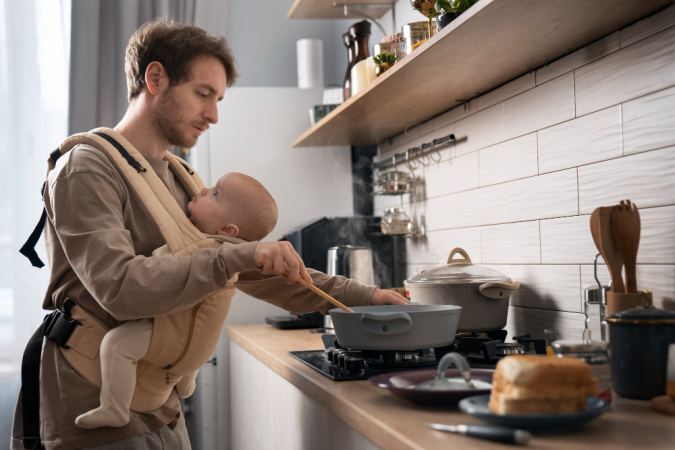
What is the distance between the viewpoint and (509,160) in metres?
1.72

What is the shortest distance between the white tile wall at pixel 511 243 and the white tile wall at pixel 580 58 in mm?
384

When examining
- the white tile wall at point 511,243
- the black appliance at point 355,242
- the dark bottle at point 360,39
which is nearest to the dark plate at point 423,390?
the white tile wall at point 511,243

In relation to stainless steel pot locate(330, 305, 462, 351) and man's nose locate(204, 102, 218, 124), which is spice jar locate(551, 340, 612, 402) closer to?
stainless steel pot locate(330, 305, 462, 351)

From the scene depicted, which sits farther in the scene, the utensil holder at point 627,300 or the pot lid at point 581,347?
the utensil holder at point 627,300

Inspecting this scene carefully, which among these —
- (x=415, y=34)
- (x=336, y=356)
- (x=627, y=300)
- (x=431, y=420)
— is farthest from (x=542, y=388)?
(x=415, y=34)

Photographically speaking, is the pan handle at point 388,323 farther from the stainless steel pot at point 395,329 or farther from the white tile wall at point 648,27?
the white tile wall at point 648,27

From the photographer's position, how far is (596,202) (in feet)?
4.50

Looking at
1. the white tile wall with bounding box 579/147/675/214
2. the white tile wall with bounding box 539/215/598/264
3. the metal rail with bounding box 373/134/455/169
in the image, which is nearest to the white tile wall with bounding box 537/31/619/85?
the white tile wall with bounding box 579/147/675/214

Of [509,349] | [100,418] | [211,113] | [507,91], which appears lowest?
[100,418]

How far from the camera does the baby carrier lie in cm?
122

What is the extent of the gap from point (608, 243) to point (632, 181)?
0.20 metres

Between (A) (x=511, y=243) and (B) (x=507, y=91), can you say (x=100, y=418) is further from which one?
(B) (x=507, y=91)

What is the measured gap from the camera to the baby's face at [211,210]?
1.35 meters

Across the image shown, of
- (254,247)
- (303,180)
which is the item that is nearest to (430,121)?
(303,180)
